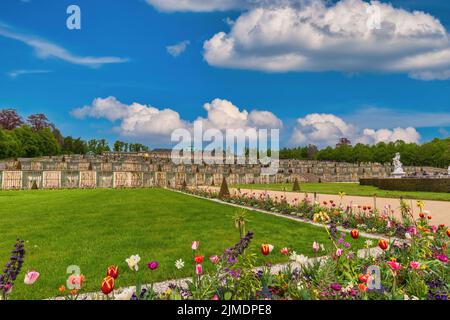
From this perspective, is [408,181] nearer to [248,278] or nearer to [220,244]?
[220,244]

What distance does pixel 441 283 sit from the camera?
5.09 metres

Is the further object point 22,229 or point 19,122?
point 19,122

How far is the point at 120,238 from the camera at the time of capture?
34.8 feet

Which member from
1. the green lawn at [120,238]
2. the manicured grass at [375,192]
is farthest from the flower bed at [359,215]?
the manicured grass at [375,192]

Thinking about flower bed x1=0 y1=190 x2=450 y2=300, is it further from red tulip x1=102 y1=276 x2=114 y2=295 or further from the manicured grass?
the manicured grass

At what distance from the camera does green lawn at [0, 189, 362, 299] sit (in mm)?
7125

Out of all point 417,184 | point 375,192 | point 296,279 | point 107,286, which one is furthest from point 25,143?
point 107,286

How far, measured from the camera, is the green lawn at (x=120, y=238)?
712 centimetres

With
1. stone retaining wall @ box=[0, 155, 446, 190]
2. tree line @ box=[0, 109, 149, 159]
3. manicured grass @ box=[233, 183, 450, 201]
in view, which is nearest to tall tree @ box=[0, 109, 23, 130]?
tree line @ box=[0, 109, 149, 159]

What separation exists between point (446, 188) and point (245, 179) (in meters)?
31.7

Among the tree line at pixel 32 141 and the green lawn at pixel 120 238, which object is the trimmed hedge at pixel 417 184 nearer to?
the green lawn at pixel 120 238

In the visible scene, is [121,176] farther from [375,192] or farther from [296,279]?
[296,279]
